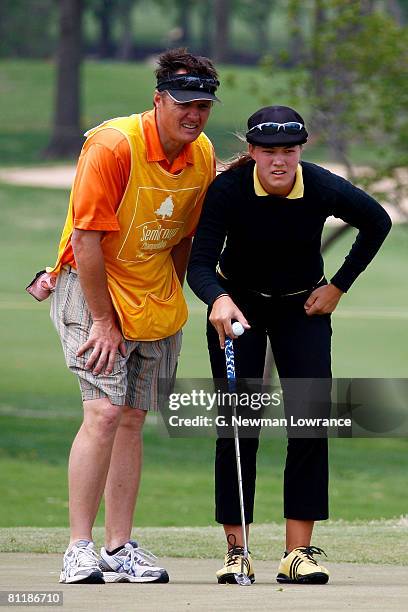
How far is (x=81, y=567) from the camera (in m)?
5.81

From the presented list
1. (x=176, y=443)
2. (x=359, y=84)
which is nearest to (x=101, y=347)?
(x=359, y=84)

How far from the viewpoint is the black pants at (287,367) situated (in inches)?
242

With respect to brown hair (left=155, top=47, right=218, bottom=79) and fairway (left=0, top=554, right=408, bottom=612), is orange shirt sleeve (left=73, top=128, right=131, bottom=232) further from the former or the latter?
fairway (left=0, top=554, right=408, bottom=612)

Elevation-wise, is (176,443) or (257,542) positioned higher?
(176,443)

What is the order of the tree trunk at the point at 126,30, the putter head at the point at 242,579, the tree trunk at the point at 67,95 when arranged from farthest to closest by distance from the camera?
the tree trunk at the point at 126,30 < the tree trunk at the point at 67,95 < the putter head at the point at 242,579

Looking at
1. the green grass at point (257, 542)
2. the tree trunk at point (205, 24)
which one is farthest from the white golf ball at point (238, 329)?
the tree trunk at point (205, 24)

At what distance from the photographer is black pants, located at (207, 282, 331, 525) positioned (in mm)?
6156

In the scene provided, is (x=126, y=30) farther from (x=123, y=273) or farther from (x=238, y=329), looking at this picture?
(x=238, y=329)

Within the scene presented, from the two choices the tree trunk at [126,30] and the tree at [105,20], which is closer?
the tree at [105,20]

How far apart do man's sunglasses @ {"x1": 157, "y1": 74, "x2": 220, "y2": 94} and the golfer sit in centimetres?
22

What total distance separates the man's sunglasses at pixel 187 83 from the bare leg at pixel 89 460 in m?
1.23

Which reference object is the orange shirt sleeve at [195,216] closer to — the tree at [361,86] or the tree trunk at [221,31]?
the tree at [361,86]

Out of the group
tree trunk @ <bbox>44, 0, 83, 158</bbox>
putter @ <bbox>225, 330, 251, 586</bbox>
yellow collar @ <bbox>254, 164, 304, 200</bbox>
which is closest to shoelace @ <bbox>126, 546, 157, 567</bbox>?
putter @ <bbox>225, 330, 251, 586</bbox>

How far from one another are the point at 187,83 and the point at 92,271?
807mm
